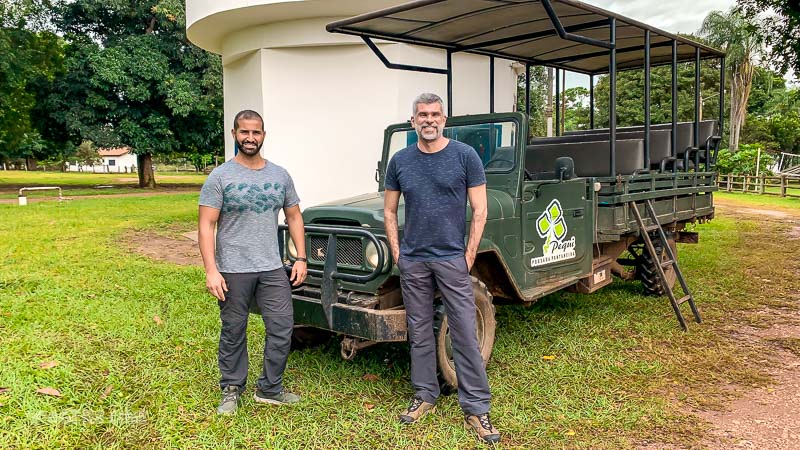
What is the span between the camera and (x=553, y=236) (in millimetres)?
5430

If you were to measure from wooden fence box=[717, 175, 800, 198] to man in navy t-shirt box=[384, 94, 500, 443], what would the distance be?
2682 cm

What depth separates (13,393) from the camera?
14.3 ft

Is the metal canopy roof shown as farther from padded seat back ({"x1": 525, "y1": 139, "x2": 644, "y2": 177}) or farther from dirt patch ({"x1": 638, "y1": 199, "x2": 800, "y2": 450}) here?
dirt patch ({"x1": 638, "y1": 199, "x2": 800, "y2": 450})

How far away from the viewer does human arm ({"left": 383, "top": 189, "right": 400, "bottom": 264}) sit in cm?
407

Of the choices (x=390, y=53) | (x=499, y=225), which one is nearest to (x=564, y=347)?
(x=499, y=225)

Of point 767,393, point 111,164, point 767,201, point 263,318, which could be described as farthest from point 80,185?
point 111,164

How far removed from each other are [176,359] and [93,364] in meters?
0.61

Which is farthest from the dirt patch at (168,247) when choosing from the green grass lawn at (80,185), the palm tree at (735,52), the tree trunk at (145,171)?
the palm tree at (735,52)

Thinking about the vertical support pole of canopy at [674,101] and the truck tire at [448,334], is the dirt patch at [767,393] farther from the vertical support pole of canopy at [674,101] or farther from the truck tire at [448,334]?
the vertical support pole of canopy at [674,101]

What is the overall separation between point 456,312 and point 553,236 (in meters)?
1.81

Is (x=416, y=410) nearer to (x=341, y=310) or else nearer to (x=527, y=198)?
(x=341, y=310)

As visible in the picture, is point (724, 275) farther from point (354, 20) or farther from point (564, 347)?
point (354, 20)

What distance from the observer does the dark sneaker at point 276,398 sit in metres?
A: 4.32

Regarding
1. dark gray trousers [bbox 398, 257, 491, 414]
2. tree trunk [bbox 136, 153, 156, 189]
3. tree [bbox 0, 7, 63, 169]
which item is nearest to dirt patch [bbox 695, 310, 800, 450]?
dark gray trousers [bbox 398, 257, 491, 414]
